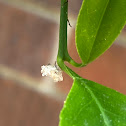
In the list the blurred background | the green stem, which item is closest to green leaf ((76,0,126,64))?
the green stem

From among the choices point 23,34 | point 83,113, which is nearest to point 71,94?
point 83,113

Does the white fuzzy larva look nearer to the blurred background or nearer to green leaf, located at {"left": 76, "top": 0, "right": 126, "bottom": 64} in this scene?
green leaf, located at {"left": 76, "top": 0, "right": 126, "bottom": 64}

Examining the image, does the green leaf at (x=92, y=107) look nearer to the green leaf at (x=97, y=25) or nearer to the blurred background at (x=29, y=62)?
the green leaf at (x=97, y=25)

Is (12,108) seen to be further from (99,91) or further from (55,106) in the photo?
(99,91)

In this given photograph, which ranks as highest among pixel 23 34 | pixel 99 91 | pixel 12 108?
pixel 99 91

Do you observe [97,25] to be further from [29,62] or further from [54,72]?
[29,62]

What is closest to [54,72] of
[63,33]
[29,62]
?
[63,33]
